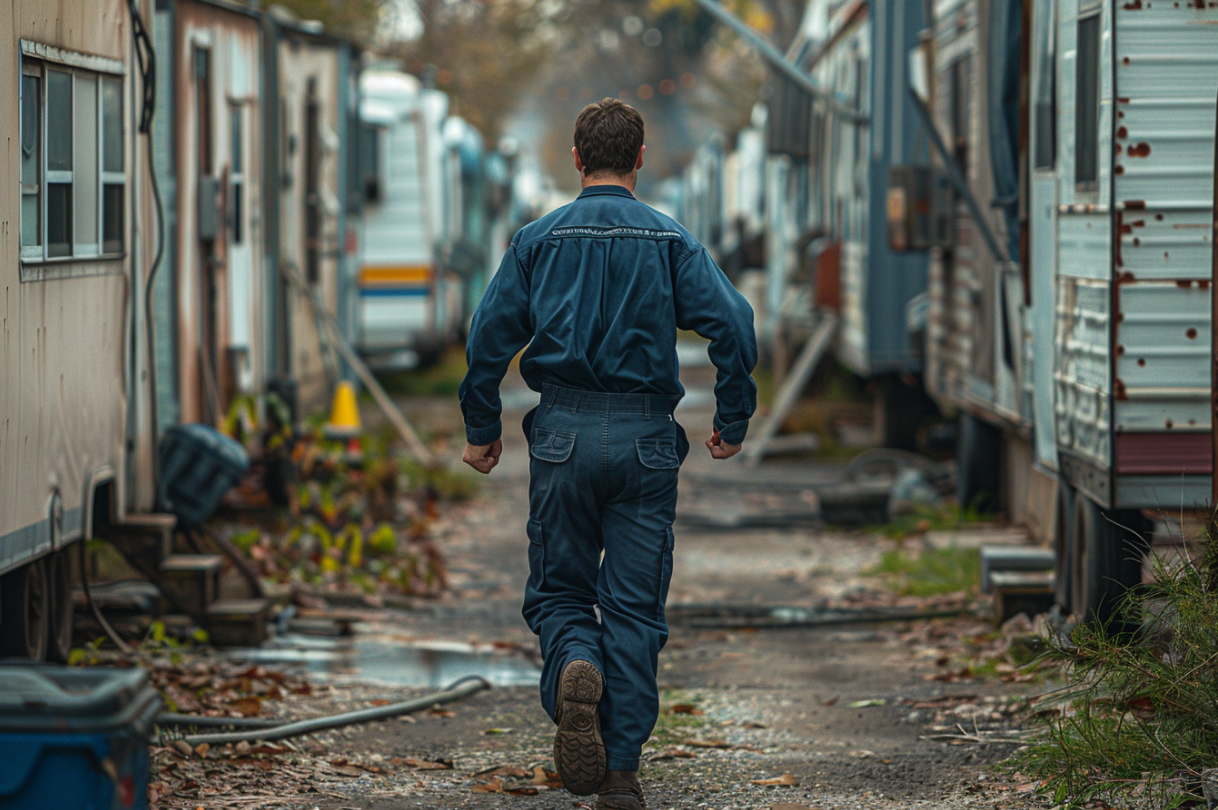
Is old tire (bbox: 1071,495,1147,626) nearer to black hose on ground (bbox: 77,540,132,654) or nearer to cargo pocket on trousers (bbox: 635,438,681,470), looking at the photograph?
cargo pocket on trousers (bbox: 635,438,681,470)

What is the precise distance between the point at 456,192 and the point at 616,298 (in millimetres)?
14466

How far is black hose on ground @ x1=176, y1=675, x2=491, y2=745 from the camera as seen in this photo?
4887 mm

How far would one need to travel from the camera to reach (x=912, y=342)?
39.0ft

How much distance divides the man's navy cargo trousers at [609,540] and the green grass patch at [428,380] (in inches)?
497

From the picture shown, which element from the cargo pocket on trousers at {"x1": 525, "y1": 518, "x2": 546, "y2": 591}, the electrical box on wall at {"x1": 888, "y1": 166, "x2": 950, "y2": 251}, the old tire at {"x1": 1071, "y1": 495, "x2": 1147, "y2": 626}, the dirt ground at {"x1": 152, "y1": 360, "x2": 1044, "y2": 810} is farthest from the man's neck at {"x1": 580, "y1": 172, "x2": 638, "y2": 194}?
the electrical box on wall at {"x1": 888, "y1": 166, "x2": 950, "y2": 251}

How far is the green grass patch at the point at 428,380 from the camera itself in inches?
692

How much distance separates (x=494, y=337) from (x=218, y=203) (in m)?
4.63

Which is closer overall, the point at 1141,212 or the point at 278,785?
the point at 278,785

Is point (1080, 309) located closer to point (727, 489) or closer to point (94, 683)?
point (94, 683)

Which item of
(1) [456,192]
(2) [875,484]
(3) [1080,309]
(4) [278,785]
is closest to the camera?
(4) [278,785]

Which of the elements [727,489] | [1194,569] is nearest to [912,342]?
[727,489]

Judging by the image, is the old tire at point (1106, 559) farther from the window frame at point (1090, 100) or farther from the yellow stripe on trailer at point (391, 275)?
the yellow stripe on trailer at point (391, 275)

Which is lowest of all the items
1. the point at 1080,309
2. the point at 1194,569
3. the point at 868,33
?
the point at 1194,569

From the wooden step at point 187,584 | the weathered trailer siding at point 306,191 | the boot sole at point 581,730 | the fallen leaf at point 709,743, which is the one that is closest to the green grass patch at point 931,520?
the weathered trailer siding at point 306,191
